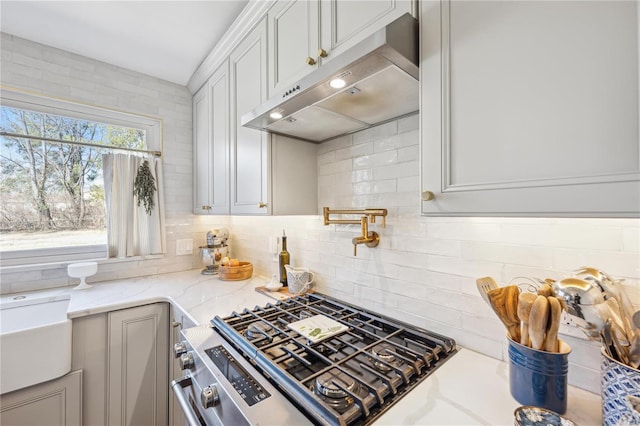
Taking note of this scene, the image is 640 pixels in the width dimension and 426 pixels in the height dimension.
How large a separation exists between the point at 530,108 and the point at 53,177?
2.69 metres

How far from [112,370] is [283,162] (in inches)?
59.9

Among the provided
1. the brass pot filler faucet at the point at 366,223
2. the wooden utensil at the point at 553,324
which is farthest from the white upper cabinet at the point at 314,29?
the wooden utensil at the point at 553,324

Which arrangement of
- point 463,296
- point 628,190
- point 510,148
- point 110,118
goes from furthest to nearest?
1. point 110,118
2. point 463,296
3. point 510,148
4. point 628,190

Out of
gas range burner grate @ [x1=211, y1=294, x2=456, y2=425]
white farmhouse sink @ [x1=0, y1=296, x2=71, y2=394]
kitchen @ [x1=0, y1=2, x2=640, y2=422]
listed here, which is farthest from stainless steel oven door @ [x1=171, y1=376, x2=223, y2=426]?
white farmhouse sink @ [x1=0, y1=296, x2=71, y2=394]

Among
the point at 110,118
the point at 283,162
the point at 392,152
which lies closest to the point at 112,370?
the point at 283,162

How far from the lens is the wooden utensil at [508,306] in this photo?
756mm

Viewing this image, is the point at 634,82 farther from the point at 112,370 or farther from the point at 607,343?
the point at 112,370

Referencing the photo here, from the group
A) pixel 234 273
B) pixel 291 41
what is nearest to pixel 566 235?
pixel 291 41

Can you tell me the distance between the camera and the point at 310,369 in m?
0.88

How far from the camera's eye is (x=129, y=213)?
84.0 inches

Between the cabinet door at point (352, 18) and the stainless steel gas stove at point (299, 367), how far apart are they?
41.3 inches

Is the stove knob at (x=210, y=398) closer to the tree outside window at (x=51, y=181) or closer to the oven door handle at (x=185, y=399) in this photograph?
the oven door handle at (x=185, y=399)

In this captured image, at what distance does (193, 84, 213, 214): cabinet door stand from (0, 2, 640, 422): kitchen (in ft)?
0.37

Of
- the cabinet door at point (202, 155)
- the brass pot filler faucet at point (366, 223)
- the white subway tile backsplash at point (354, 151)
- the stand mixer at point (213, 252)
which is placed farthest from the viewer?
the stand mixer at point (213, 252)
